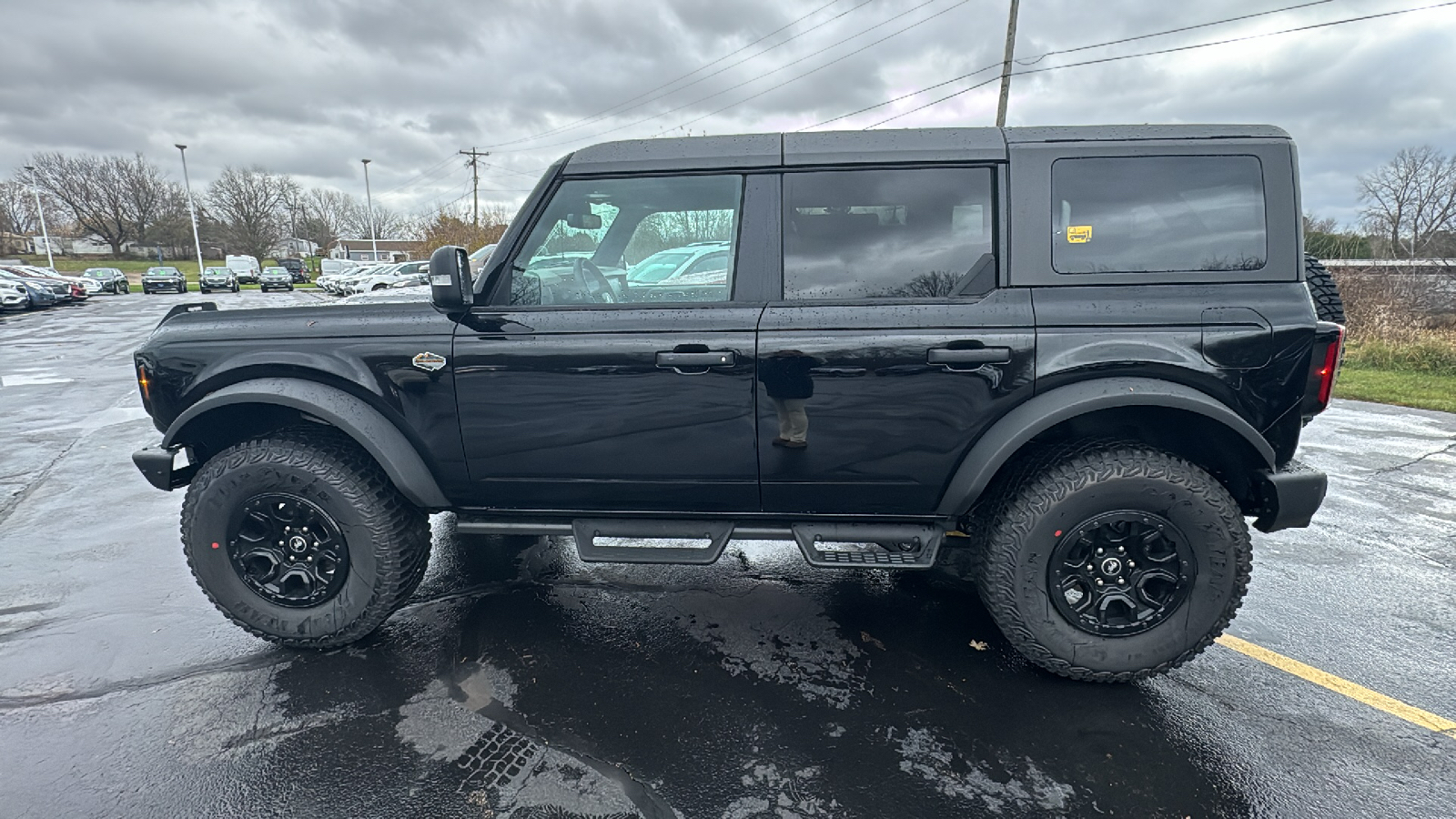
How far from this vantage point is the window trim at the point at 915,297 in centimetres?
257

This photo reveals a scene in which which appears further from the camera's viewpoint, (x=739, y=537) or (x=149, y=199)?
(x=149, y=199)

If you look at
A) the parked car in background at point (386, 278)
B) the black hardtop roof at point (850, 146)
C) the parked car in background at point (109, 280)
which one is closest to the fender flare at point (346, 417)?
the black hardtop roof at point (850, 146)

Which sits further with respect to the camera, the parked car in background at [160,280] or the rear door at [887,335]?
the parked car in background at [160,280]

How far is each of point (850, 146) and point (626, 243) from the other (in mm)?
983

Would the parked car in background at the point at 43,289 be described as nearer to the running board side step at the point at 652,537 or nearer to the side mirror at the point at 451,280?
the side mirror at the point at 451,280

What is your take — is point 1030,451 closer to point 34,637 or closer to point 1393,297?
point 34,637

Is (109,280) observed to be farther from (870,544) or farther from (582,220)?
(870,544)

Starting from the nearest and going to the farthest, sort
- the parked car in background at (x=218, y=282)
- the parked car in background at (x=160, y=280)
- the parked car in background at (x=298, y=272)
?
the parked car in background at (x=160, y=280), the parked car in background at (x=218, y=282), the parked car in background at (x=298, y=272)

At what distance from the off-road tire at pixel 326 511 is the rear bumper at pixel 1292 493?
3404 millimetres

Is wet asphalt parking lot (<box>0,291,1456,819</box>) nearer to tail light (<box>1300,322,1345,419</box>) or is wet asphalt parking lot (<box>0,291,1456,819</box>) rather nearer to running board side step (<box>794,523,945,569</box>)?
running board side step (<box>794,523,945,569</box>)

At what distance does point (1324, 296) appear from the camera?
2.82 meters

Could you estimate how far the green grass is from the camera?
27.5ft

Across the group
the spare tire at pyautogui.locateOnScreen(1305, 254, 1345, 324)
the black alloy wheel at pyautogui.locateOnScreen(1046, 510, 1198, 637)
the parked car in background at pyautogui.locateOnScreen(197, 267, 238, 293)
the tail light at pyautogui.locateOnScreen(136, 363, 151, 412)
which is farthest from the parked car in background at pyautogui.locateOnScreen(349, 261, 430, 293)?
the spare tire at pyautogui.locateOnScreen(1305, 254, 1345, 324)

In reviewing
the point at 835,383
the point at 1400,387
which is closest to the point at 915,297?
the point at 835,383
